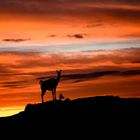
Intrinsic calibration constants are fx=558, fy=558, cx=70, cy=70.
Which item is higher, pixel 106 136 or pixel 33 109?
pixel 33 109

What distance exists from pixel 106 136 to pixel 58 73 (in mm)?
10957

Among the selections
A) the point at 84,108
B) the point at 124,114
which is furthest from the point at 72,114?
the point at 124,114

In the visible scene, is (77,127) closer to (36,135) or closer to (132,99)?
(36,135)

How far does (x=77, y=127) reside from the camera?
6594 centimetres

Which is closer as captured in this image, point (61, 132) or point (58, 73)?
point (61, 132)

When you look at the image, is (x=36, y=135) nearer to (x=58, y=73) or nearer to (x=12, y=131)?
(x=12, y=131)

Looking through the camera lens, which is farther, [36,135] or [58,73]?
[58,73]

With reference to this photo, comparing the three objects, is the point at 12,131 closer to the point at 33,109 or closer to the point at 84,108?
the point at 33,109

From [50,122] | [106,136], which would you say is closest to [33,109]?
[50,122]

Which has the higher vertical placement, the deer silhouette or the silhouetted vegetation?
the deer silhouette

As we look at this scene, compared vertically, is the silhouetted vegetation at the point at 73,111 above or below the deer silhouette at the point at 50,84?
below

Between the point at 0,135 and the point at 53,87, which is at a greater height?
the point at 53,87

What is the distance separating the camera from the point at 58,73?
231 ft

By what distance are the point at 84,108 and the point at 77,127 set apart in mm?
3154
